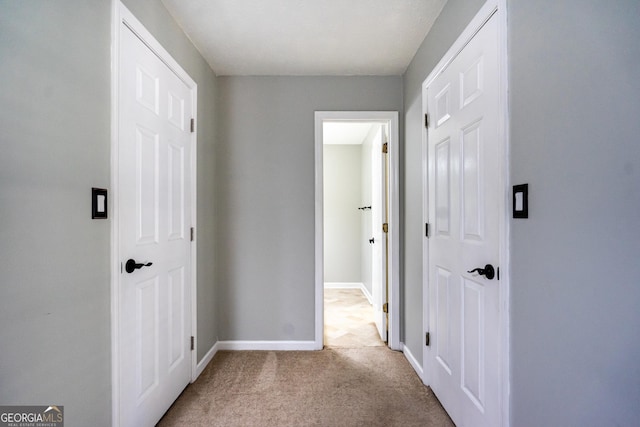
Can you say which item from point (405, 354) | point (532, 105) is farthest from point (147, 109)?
point (405, 354)

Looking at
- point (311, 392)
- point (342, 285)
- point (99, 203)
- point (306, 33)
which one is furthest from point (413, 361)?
point (342, 285)

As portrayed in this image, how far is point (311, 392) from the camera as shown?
2.13 m

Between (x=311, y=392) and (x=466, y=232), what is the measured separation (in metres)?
1.48

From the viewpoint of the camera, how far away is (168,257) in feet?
6.32

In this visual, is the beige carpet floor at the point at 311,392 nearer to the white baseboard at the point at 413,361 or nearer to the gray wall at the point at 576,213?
the white baseboard at the point at 413,361

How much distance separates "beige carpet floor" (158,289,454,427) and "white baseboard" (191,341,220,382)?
4cm

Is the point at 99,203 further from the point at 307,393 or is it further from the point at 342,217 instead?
the point at 342,217

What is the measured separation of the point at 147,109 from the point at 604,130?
1932mm

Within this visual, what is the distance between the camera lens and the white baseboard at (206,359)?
2.36 m

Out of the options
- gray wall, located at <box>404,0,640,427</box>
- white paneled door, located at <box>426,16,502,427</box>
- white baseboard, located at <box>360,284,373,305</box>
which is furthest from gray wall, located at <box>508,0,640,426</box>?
Answer: white baseboard, located at <box>360,284,373,305</box>

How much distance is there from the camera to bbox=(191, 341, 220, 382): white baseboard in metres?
2.36

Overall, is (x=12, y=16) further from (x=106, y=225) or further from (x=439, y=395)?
(x=439, y=395)

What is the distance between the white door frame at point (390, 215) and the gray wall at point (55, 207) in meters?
1.72

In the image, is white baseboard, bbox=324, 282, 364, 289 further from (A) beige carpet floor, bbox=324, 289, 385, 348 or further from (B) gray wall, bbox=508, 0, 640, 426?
(B) gray wall, bbox=508, 0, 640, 426
